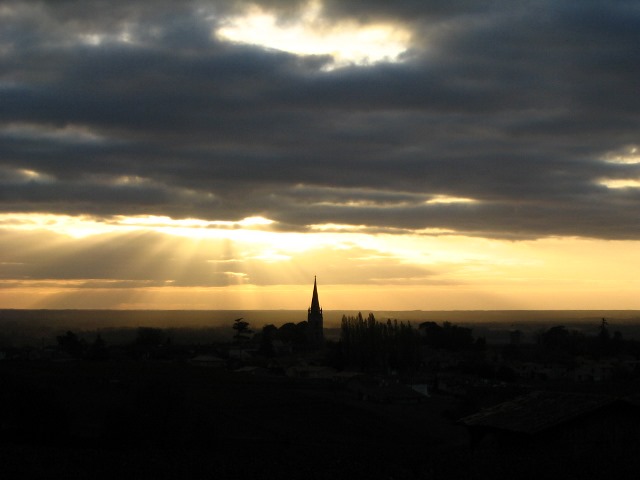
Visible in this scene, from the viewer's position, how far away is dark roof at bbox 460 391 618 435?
71.5 feet

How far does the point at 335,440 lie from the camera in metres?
45.6

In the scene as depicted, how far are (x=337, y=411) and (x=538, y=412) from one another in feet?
121

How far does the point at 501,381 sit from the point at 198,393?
3791 centimetres

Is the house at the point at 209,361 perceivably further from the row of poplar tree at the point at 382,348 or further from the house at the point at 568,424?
the house at the point at 568,424

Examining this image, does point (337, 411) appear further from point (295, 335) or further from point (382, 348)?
point (295, 335)

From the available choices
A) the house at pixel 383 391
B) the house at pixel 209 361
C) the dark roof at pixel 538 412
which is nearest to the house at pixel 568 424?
the dark roof at pixel 538 412

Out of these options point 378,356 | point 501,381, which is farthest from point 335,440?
point 378,356

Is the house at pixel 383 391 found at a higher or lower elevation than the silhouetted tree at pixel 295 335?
lower

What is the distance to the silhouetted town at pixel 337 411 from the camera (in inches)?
723

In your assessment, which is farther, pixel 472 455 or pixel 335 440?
pixel 335 440

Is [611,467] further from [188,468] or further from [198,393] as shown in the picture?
[198,393]

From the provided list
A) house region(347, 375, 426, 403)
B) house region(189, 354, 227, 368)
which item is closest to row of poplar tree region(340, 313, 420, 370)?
house region(189, 354, 227, 368)

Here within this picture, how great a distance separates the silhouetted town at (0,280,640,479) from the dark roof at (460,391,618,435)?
0.19 feet

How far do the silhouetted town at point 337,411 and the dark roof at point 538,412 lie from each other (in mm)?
57
